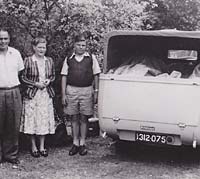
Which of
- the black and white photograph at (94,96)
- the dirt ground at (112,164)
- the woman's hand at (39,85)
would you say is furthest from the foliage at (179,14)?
the woman's hand at (39,85)

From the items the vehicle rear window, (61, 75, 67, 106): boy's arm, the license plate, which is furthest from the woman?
the vehicle rear window

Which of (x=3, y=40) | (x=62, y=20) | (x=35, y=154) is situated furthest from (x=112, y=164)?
(x=62, y=20)

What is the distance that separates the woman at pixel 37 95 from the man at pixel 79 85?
0.84 feet

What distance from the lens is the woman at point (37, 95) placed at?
700cm

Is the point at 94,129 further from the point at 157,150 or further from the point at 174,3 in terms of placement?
the point at 174,3

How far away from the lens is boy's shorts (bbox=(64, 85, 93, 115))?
7199mm

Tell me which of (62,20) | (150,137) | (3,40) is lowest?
(150,137)

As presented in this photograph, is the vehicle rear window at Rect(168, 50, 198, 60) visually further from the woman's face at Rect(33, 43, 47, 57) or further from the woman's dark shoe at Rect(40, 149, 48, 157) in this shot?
the woman's dark shoe at Rect(40, 149, 48, 157)

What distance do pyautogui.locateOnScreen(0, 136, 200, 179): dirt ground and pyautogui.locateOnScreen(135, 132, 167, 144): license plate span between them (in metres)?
0.42

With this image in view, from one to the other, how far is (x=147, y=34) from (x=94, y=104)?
146cm

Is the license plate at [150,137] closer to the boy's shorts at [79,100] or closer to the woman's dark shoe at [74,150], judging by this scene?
the boy's shorts at [79,100]

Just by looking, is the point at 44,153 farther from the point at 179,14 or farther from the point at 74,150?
the point at 179,14

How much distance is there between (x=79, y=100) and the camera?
7.24 m

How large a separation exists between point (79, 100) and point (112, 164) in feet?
3.72
